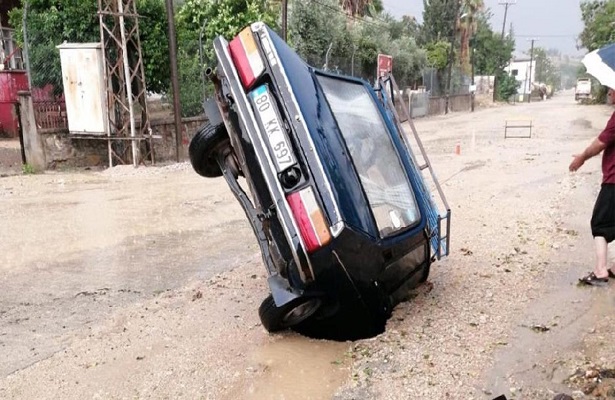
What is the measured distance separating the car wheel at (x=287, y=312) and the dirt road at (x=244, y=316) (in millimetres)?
150

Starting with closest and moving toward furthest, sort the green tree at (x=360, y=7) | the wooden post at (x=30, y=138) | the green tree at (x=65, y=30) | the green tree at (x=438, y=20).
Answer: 1. the wooden post at (x=30, y=138)
2. the green tree at (x=65, y=30)
3. the green tree at (x=360, y=7)
4. the green tree at (x=438, y=20)

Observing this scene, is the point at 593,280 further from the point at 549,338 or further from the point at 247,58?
the point at 247,58

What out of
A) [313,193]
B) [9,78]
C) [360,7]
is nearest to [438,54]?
[360,7]

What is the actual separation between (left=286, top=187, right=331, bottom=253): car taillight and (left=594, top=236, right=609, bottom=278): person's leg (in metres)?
3.00

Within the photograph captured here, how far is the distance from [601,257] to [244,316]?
3183 millimetres

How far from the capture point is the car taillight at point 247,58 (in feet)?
11.9

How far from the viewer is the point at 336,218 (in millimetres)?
3377

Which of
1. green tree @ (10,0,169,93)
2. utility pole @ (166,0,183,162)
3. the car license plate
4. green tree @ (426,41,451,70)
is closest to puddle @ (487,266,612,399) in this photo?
the car license plate

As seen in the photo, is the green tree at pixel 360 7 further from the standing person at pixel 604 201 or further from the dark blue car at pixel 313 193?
the dark blue car at pixel 313 193

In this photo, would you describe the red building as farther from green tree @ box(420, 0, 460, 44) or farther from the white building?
the white building

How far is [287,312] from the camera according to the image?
386 cm

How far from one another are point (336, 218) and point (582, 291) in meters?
2.86

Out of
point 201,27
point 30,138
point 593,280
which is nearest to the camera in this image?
point 593,280

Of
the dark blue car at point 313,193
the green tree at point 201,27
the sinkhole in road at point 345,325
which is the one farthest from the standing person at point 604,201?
the green tree at point 201,27
